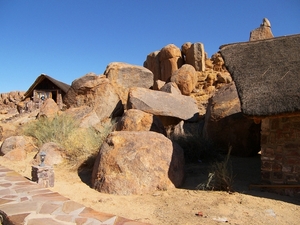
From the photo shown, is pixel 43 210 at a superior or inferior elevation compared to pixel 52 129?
inferior

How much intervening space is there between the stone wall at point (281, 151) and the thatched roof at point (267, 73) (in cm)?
48

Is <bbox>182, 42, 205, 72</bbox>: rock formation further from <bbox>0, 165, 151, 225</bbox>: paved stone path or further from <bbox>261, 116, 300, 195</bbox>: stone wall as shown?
<bbox>0, 165, 151, 225</bbox>: paved stone path

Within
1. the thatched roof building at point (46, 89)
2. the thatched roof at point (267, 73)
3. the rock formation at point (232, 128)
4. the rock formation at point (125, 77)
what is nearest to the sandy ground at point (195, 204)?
the thatched roof at point (267, 73)

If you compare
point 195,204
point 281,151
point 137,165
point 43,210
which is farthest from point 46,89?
point 281,151

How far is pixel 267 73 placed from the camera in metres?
5.10

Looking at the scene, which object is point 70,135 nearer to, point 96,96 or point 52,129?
point 52,129

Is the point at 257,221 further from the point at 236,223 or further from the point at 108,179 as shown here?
the point at 108,179

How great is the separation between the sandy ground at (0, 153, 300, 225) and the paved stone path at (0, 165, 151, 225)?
1.82 feet

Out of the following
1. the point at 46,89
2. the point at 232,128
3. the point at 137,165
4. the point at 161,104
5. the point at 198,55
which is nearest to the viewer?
the point at 137,165

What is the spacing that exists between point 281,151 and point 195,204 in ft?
6.08

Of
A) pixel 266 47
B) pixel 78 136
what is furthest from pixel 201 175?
pixel 78 136

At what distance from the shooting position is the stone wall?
476 cm

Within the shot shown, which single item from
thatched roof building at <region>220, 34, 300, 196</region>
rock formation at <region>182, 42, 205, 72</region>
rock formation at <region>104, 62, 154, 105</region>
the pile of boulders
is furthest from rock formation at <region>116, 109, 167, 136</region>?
rock formation at <region>182, 42, 205, 72</region>

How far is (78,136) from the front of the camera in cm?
Answer: 823
